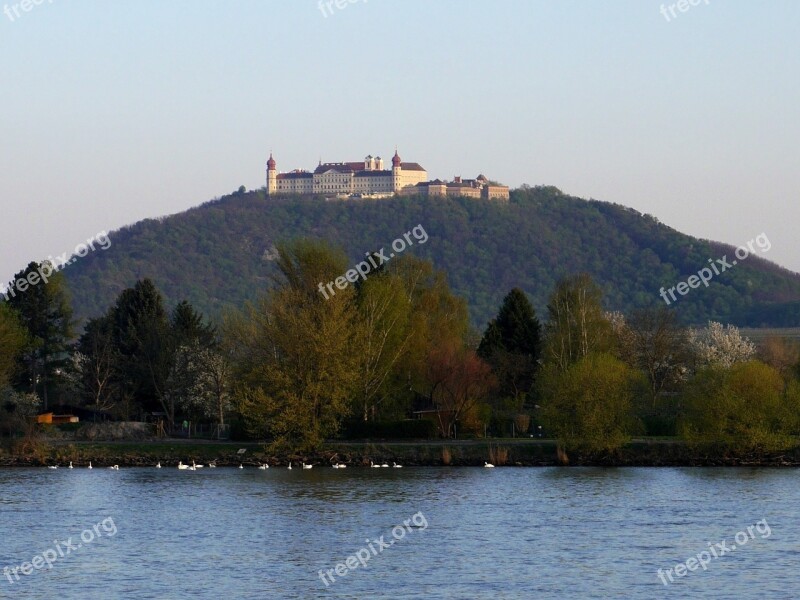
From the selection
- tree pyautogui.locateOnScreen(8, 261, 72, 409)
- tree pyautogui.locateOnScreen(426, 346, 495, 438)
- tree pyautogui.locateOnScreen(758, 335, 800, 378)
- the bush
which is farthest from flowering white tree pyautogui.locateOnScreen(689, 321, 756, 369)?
tree pyautogui.locateOnScreen(8, 261, 72, 409)

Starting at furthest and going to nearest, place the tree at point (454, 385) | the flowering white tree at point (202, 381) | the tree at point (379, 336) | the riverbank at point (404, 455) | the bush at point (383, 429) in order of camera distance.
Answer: the flowering white tree at point (202, 381)
the tree at point (454, 385)
the tree at point (379, 336)
the bush at point (383, 429)
the riverbank at point (404, 455)

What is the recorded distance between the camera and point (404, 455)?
204 feet

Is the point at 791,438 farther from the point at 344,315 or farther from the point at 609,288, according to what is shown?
the point at 609,288

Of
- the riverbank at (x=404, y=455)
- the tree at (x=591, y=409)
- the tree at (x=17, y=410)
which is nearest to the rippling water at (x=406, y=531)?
the tree at (x=591, y=409)

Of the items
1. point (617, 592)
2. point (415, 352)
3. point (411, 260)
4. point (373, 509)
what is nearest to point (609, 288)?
point (411, 260)

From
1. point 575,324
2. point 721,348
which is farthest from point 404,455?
point 721,348

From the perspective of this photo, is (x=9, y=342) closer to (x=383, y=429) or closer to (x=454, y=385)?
(x=383, y=429)

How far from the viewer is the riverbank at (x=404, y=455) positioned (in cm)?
6059

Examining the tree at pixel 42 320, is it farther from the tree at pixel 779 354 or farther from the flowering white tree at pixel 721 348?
the tree at pixel 779 354

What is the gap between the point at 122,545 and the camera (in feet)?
121

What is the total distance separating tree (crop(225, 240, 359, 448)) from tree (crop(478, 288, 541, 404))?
1395 centimetres

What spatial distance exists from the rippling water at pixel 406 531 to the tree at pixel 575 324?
18180mm

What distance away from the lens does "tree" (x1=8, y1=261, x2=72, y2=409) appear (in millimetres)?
78688

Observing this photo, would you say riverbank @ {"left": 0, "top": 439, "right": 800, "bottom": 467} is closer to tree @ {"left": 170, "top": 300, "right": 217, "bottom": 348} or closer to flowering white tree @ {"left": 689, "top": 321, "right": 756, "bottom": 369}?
tree @ {"left": 170, "top": 300, "right": 217, "bottom": 348}
